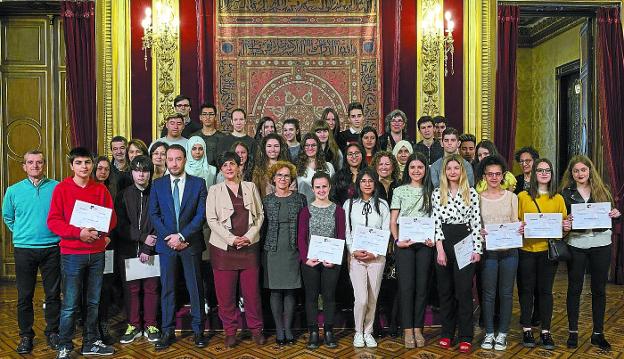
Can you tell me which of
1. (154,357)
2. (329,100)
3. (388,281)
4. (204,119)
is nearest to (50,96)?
(204,119)

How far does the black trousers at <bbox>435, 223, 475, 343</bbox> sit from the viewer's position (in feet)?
14.6

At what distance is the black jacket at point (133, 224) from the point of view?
4711 millimetres

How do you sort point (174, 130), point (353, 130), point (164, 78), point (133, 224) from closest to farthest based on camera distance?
point (133, 224) → point (174, 130) → point (353, 130) → point (164, 78)

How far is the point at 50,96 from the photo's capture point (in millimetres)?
7547

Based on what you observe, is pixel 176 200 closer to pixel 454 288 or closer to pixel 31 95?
pixel 454 288

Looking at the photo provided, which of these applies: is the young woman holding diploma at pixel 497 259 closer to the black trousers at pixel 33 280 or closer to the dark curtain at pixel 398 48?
the dark curtain at pixel 398 48

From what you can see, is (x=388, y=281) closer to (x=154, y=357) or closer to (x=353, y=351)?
(x=353, y=351)

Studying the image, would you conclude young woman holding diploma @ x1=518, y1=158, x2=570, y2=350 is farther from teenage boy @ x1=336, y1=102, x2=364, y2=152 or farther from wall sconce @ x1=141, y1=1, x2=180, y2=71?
wall sconce @ x1=141, y1=1, x2=180, y2=71

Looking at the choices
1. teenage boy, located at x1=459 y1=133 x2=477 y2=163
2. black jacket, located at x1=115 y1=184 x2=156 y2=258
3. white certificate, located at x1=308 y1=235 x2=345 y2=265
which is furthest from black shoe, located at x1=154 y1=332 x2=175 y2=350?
teenage boy, located at x1=459 y1=133 x2=477 y2=163

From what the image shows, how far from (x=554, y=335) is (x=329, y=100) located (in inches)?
152

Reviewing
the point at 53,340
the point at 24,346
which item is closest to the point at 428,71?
the point at 53,340

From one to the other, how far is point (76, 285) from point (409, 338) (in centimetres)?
257

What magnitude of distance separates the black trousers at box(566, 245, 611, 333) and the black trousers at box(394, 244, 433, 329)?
1105mm

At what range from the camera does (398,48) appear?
23.8 ft
